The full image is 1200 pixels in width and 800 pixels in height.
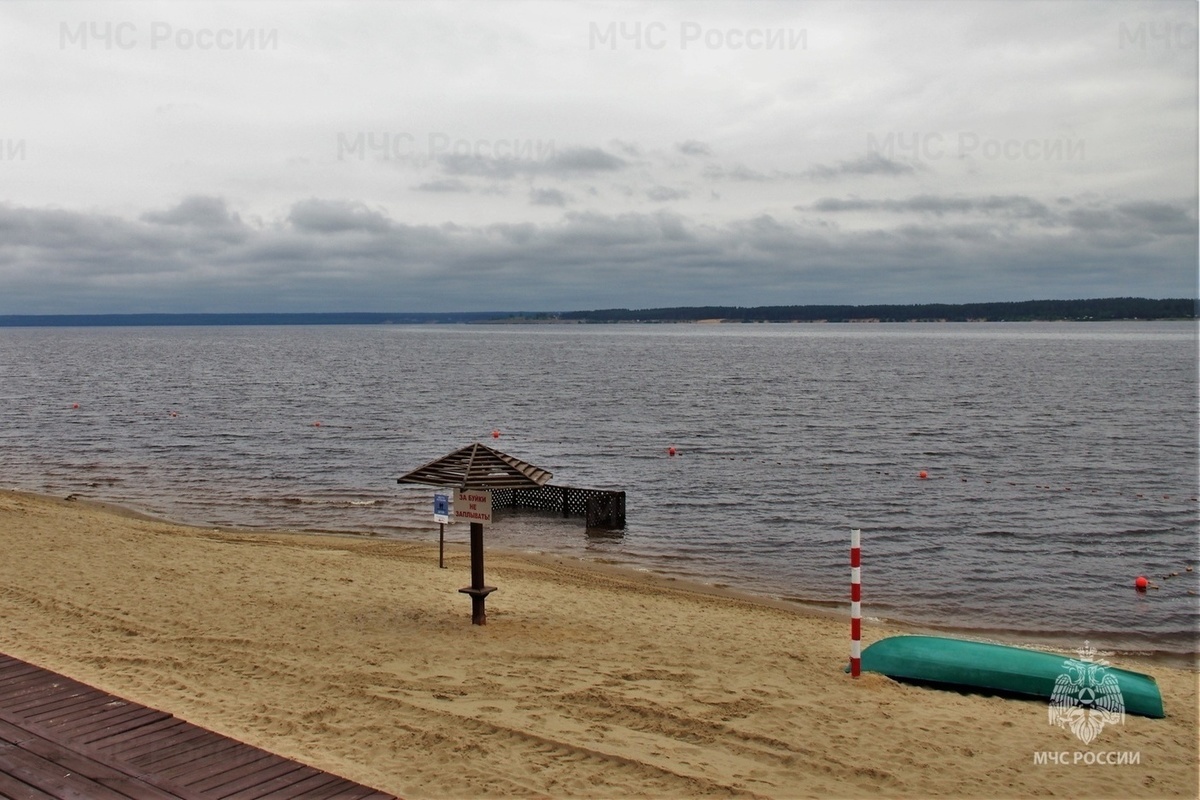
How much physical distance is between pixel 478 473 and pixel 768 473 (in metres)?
22.5

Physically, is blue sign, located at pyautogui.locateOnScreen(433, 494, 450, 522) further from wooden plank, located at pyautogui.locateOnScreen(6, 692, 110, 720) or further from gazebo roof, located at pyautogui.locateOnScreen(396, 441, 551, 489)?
wooden plank, located at pyautogui.locateOnScreen(6, 692, 110, 720)

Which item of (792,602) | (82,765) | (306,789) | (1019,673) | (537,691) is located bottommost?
(792,602)

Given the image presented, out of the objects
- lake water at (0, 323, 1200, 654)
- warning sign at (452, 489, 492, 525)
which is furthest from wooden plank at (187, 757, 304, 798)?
lake water at (0, 323, 1200, 654)

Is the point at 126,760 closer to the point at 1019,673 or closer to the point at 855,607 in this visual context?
the point at 855,607

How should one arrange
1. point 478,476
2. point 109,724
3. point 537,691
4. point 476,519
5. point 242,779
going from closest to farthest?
point 242,779, point 109,724, point 537,691, point 478,476, point 476,519

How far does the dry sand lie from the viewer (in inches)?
303

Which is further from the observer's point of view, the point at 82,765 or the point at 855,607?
the point at 855,607

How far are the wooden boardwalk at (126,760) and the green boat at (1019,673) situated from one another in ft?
21.6

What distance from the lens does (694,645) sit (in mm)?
12234

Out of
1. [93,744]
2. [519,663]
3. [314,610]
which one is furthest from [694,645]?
[93,744]

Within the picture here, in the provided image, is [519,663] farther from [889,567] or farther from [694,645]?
[889,567]

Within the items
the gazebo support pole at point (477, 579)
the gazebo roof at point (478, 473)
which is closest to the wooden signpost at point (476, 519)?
the gazebo support pole at point (477, 579)

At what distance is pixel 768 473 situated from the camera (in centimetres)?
3291

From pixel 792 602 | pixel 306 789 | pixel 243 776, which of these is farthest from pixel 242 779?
pixel 792 602
